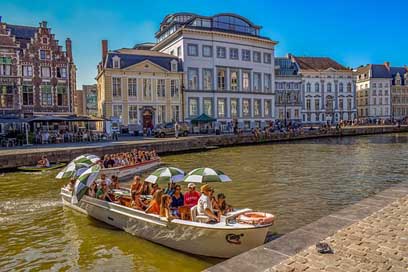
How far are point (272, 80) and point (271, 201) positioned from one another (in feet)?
170

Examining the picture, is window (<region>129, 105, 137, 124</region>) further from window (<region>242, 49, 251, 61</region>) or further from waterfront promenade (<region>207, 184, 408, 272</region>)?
waterfront promenade (<region>207, 184, 408, 272</region>)

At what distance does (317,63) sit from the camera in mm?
87312

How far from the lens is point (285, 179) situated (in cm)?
1986

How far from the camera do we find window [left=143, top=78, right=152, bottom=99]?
4994 cm

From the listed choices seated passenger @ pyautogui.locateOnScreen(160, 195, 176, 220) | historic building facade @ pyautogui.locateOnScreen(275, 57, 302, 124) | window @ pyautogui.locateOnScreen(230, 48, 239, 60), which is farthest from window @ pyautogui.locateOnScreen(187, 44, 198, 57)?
seated passenger @ pyautogui.locateOnScreen(160, 195, 176, 220)

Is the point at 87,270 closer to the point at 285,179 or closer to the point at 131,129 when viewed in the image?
the point at 285,179

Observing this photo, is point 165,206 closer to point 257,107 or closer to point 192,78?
point 192,78

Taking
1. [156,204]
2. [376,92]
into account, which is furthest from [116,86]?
[376,92]

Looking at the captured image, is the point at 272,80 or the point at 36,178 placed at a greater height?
the point at 272,80

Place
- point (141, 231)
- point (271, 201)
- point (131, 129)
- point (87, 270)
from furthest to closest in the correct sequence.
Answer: point (131, 129)
point (271, 201)
point (141, 231)
point (87, 270)

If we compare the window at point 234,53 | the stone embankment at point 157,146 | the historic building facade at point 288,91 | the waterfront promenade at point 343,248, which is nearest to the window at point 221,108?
the window at point 234,53

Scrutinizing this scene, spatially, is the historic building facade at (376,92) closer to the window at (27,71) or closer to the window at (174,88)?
the window at (174,88)

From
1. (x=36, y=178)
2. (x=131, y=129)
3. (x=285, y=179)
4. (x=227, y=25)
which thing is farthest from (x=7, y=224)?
(x=227, y=25)

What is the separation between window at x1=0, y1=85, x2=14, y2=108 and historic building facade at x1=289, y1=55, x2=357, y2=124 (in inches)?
2401
